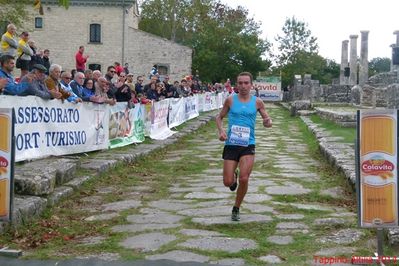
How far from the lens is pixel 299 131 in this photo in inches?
802

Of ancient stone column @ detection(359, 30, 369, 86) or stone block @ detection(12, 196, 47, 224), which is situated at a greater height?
ancient stone column @ detection(359, 30, 369, 86)

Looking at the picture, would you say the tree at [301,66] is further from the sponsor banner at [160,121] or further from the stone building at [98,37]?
the sponsor banner at [160,121]

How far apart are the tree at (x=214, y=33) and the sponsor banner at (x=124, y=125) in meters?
40.4

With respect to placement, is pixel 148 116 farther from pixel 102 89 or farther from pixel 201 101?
pixel 201 101

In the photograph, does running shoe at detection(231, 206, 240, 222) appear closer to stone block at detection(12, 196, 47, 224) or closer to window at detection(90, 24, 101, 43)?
stone block at detection(12, 196, 47, 224)

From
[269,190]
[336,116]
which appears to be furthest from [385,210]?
[336,116]

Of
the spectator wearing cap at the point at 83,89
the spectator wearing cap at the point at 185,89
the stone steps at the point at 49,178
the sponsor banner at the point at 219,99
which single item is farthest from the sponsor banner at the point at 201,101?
the stone steps at the point at 49,178

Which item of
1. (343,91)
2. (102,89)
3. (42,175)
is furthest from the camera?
(343,91)

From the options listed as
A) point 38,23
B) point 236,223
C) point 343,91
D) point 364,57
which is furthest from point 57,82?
point 38,23

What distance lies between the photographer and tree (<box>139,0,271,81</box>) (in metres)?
55.4

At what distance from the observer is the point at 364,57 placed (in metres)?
44.0

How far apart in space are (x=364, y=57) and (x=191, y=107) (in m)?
23.2

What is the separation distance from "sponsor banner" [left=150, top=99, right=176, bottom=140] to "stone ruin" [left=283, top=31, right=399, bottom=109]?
6192mm

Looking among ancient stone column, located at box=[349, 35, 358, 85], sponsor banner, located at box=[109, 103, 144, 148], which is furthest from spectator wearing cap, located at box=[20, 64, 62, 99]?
ancient stone column, located at box=[349, 35, 358, 85]
